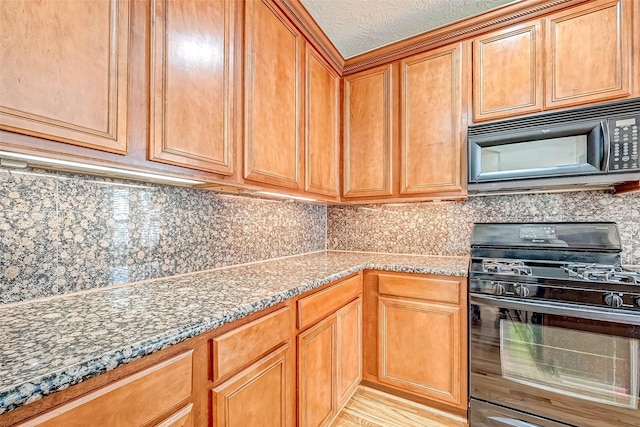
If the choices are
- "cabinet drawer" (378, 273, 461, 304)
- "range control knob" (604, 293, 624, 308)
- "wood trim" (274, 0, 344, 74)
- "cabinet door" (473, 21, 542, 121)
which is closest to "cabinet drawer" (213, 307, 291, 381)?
"cabinet drawer" (378, 273, 461, 304)

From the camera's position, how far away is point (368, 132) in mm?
2137

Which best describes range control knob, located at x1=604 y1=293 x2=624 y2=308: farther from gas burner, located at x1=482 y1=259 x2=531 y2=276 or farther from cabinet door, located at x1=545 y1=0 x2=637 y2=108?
cabinet door, located at x1=545 y1=0 x2=637 y2=108

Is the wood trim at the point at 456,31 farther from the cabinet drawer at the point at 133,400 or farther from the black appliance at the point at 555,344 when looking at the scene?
the cabinet drawer at the point at 133,400

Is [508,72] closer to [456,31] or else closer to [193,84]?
[456,31]

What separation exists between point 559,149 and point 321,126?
4.56 ft

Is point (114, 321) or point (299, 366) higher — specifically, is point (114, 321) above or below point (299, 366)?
above

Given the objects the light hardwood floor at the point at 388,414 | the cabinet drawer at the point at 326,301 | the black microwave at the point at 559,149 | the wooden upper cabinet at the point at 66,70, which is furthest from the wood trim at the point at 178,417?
the black microwave at the point at 559,149

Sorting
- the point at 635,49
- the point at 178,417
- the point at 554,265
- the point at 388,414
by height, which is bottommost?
the point at 388,414

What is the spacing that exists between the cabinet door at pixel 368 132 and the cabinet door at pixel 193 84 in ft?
3.70

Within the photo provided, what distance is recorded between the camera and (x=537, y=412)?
137 cm

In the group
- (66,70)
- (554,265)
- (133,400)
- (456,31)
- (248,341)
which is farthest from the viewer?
(456,31)

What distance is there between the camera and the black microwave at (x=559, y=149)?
4.65 feet

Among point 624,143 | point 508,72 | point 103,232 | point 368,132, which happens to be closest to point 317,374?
point 103,232

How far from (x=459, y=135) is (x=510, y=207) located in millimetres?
623
